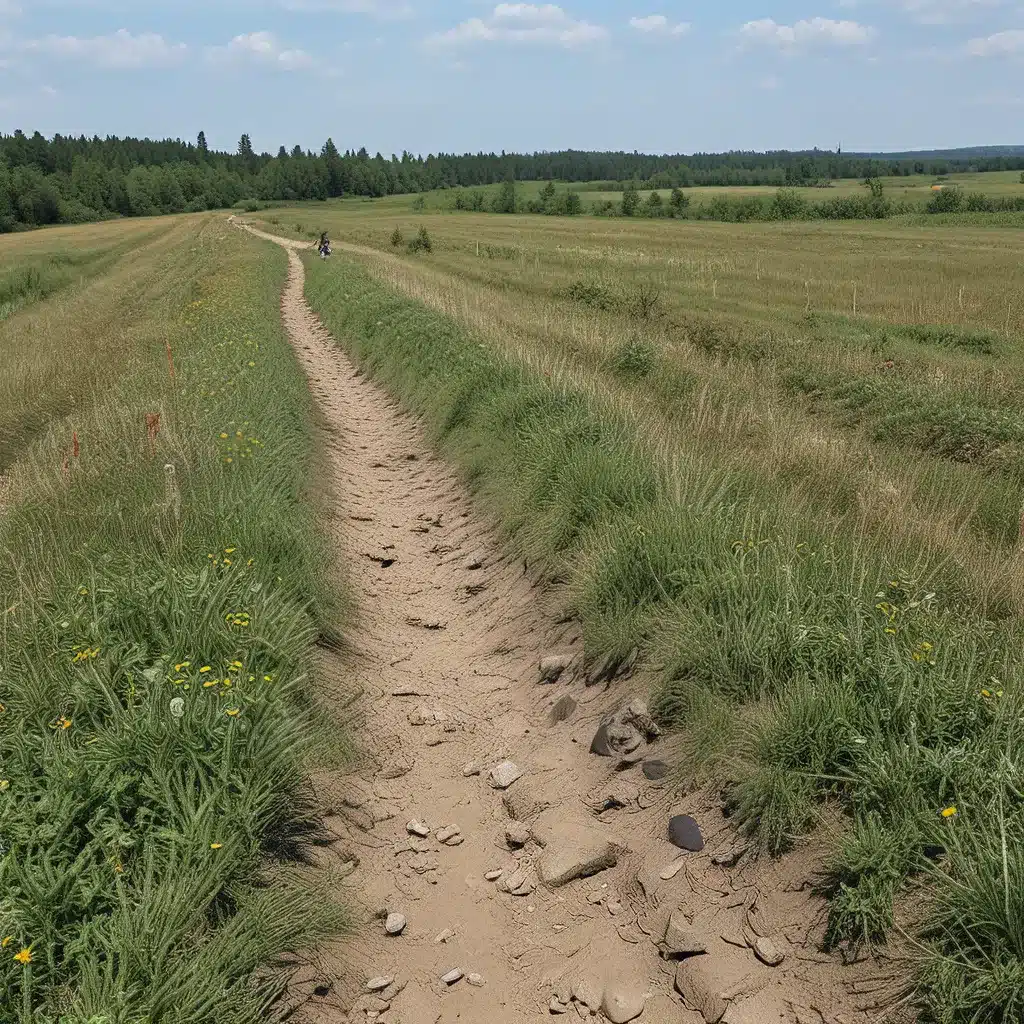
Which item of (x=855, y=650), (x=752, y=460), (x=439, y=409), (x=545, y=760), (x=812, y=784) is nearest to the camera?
(x=812, y=784)

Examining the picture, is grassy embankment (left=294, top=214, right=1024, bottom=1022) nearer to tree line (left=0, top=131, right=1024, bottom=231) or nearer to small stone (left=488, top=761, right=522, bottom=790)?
small stone (left=488, top=761, right=522, bottom=790)

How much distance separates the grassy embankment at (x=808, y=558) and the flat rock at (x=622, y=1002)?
0.75 metres

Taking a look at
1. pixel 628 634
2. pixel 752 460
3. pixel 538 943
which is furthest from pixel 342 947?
pixel 752 460

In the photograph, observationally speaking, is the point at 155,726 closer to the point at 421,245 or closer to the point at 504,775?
the point at 504,775

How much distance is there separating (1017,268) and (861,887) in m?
37.9

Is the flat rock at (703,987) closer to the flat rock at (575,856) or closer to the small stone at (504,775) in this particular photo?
the flat rock at (575,856)

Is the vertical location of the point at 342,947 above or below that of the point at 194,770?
below

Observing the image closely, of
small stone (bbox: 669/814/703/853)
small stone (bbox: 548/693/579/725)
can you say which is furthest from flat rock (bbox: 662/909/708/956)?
small stone (bbox: 548/693/579/725)

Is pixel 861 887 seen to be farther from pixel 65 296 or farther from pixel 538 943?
pixel 65 296

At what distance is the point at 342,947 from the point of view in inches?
138

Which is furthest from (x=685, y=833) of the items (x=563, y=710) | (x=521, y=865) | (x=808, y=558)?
(x=808, y=558)

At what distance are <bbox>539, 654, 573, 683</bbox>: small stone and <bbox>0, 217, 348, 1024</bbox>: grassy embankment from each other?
5.01ft

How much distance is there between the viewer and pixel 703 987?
3164 millimetres

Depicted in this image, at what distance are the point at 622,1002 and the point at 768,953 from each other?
0.57 metres
